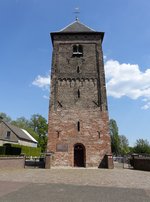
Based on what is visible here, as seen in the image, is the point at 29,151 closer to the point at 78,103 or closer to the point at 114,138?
the point at 78,103

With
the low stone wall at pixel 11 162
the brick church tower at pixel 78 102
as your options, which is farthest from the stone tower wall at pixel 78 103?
the low stone wall at pixel 11 162

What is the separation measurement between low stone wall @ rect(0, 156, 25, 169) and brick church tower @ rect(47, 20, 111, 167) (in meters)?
3.00

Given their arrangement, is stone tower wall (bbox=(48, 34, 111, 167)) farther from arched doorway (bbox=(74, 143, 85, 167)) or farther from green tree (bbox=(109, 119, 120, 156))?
green tree (bbox=(109, 119, 120, 156))

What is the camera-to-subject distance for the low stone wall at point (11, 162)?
54.6 feet

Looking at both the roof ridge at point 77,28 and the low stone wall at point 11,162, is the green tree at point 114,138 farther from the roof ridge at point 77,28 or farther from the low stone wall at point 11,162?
the low stone wall at point 11,162

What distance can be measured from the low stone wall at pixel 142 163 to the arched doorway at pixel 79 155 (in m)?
5.51

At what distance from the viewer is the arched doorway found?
19.9 metres

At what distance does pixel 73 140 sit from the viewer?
64.8ft

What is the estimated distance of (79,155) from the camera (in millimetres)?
20109

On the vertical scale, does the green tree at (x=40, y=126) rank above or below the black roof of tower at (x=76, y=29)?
below

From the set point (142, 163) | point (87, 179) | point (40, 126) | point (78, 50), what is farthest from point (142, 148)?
point (87, 179)

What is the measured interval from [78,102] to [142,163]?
9.07m

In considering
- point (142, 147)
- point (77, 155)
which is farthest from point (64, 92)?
point (142, 147)

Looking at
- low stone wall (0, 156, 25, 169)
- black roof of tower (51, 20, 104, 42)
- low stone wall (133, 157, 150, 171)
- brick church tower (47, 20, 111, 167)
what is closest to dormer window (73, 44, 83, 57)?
brick church tower (47, 20, 111, 167)
